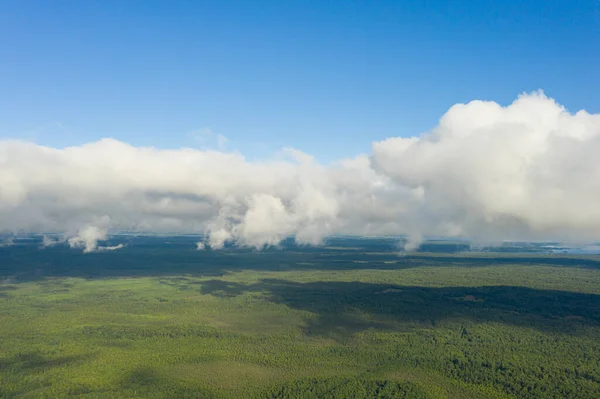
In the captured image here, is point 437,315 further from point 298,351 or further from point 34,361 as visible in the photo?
point 34,361

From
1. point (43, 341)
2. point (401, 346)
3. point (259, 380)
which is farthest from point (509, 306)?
point (43, 341)

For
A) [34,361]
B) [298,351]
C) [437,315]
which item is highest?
[437,315]

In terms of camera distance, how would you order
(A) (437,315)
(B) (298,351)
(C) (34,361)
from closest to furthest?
(C) (34,361), (B) (298,351), (A) (437,315)

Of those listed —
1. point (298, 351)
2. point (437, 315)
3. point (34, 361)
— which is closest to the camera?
point (34, 361)

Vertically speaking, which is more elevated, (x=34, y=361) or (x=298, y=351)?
(x=298, y=351)

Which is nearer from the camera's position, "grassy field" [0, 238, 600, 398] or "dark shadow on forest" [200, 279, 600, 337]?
"grassy field" [0, 238, 600, 398]

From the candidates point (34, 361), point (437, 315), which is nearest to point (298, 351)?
point (34, 361)

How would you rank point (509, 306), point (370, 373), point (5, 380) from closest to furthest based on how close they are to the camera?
point (5, 380)
point (370, 373)
point (509, 306)

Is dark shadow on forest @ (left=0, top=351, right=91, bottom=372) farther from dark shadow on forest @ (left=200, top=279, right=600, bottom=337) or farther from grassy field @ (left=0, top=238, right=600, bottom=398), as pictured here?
dark shadow on forest @ (left=200, top=279, right=600, bottom=337)

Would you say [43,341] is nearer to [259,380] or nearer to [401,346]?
[259,380]

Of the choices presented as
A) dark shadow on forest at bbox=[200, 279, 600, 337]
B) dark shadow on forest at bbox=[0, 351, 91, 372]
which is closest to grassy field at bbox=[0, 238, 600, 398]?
dark shadow on forest at bbox=[0, 351, 91, 372]

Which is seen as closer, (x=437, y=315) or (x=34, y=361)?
(x=34, y=361)
